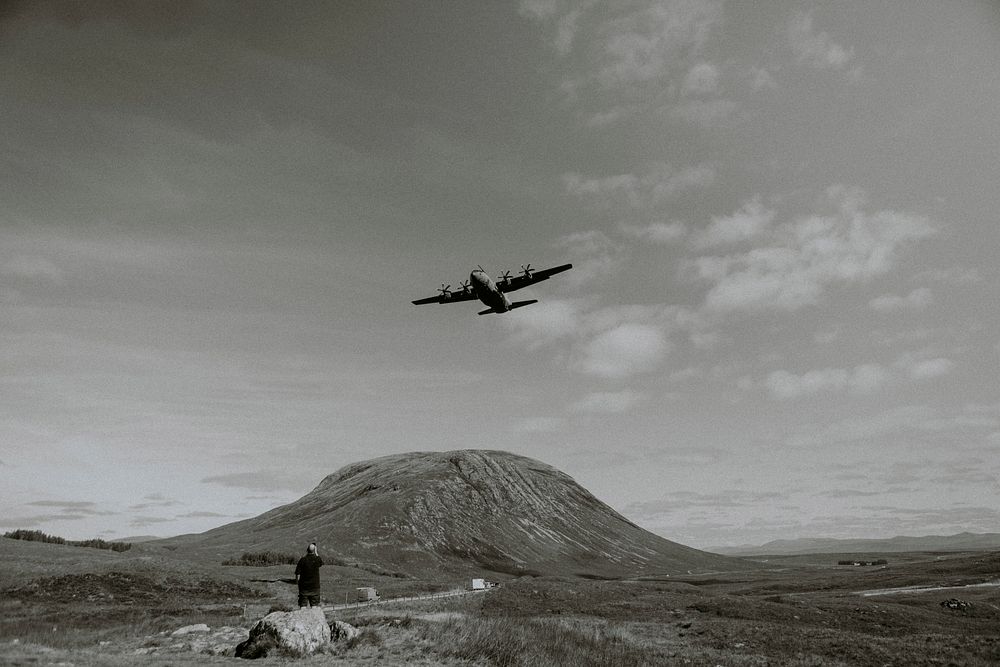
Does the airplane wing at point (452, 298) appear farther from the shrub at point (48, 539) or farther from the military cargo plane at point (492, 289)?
the shrub at point (48, 539)

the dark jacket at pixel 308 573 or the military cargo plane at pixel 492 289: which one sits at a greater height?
the military cargo plane at pixel 492 289

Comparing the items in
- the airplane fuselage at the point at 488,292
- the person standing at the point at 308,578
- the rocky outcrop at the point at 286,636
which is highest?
the airplane fuselage at the point at 488,292

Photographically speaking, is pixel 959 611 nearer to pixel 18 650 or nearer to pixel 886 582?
pixel 886 582

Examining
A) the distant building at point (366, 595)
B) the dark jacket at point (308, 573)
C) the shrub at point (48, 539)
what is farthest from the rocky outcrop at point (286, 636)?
the shrub at point (48, 539)

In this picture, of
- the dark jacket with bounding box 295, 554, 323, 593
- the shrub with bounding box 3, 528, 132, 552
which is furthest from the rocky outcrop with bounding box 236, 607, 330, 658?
the shrub with bounding box 3, 528, 132, 552

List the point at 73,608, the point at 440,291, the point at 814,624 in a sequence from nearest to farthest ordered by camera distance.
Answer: the point at 73,608 → the point at 814,624 → the point at 440,291

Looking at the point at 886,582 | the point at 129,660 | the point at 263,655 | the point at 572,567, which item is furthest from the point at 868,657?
the point at 572,567
